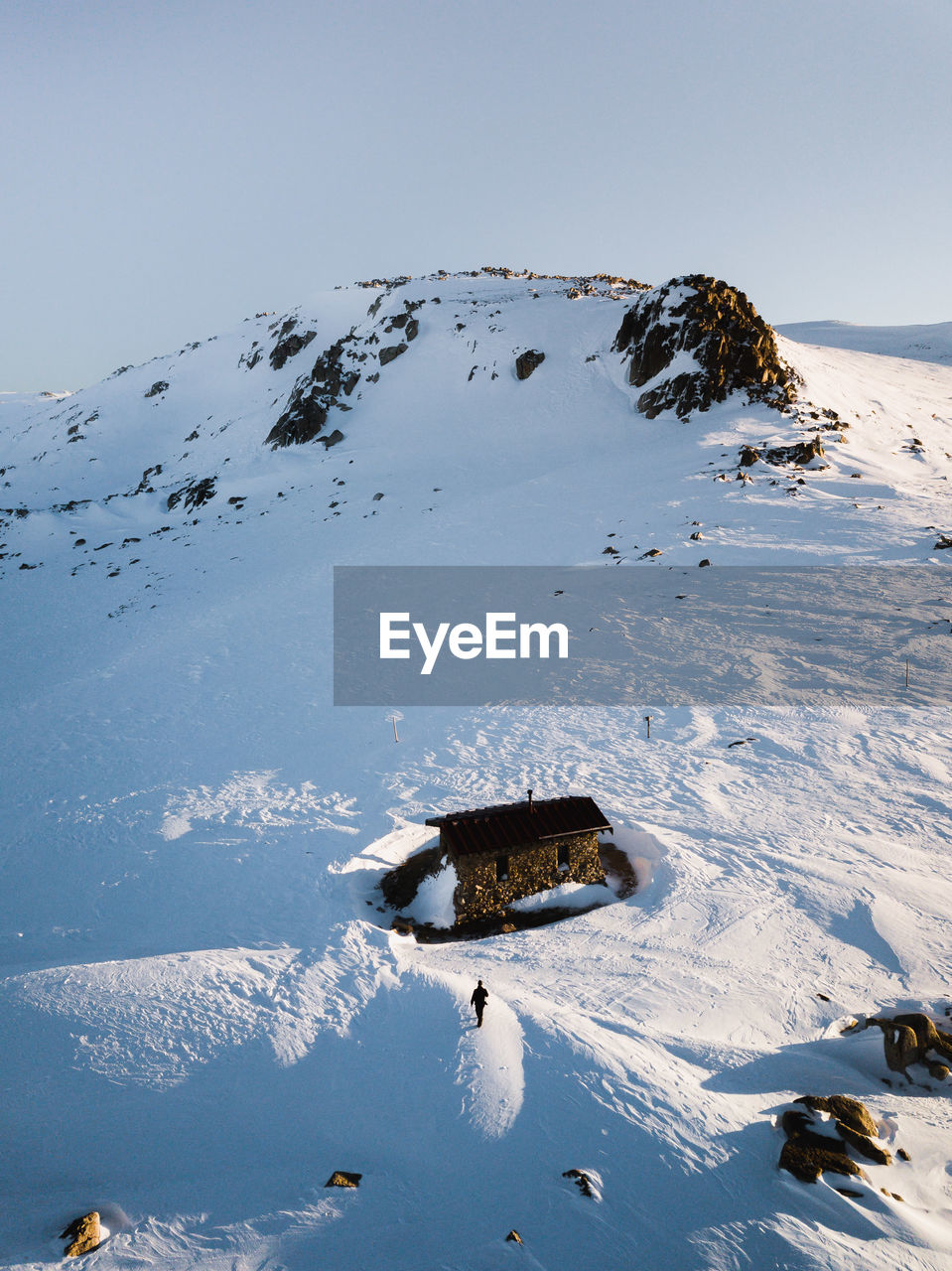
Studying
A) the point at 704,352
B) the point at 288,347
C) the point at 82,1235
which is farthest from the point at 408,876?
the point at 288,347

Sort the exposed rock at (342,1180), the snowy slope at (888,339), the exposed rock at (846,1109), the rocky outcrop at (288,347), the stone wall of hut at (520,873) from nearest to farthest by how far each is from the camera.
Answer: the exposed rock at (342,1180) → the exposed rock at (846,1109) → the stone wall of hut at (520,873) → the rocky outcrop at (288,347) → the snowy slope at (888,339)

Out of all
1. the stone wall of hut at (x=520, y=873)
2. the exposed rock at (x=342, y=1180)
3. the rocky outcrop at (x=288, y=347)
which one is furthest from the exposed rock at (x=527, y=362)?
the exposed rock at (x=342, y=1180)

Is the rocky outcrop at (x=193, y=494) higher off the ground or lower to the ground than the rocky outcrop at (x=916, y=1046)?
higher

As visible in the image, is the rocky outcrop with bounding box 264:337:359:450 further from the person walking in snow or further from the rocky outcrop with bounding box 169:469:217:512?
the person walking in snow

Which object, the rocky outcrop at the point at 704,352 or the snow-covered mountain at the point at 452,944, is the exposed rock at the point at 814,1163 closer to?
the snow-covered mountain at the point at 452,944

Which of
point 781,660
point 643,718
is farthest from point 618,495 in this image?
point 643,718

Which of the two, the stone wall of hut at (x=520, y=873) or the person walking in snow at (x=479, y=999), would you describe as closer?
the person walking in snow at (x=479, y=999)

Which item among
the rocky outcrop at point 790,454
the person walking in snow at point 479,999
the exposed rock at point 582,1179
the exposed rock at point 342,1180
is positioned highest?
the rocky outcrop at point 790,454

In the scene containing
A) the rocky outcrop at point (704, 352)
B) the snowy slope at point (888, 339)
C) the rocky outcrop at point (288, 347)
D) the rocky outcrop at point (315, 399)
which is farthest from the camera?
the snowy slope at point (888, 339)

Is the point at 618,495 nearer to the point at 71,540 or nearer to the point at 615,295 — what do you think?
the point at 615,295
